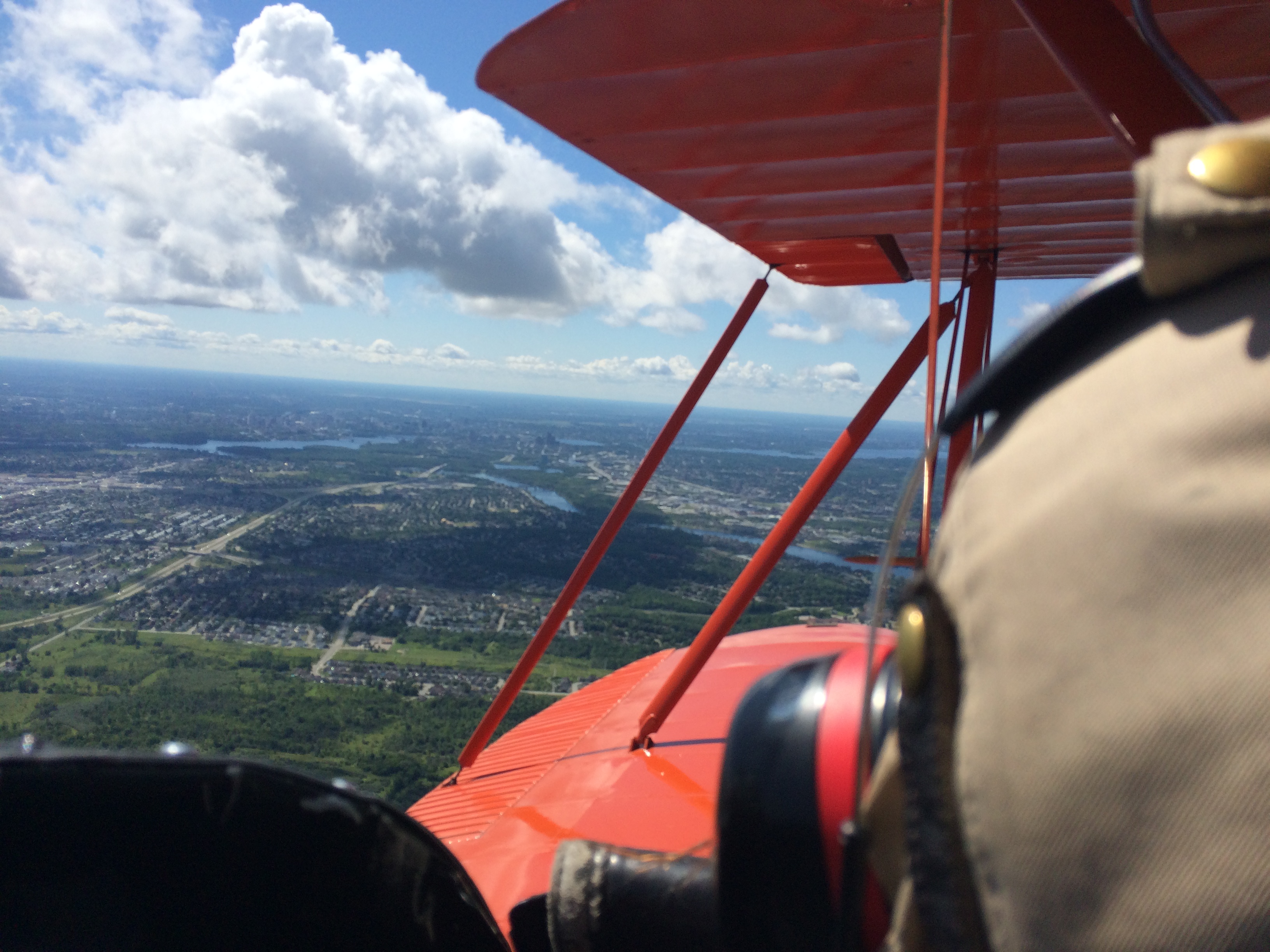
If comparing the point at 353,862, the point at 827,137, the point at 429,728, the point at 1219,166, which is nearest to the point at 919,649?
the point at 1219,166

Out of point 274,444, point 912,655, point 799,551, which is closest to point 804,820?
point 912,655

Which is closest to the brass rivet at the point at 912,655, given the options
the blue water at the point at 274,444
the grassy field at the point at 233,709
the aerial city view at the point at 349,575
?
the aerial city view at the point at 349,575

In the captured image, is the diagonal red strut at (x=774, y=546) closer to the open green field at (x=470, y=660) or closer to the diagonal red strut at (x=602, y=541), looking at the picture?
the diagonal red strut at (x=602, y=541)

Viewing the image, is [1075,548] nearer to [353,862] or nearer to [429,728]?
[353,862]

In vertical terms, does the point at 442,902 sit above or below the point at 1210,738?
below

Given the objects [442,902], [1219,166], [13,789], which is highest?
[1219,166]

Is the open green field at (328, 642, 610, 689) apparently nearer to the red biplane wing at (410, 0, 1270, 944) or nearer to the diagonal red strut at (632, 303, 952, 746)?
the red biplane wing at (410, 0, 1270, 944)

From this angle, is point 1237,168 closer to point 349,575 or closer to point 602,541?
point 602,541
